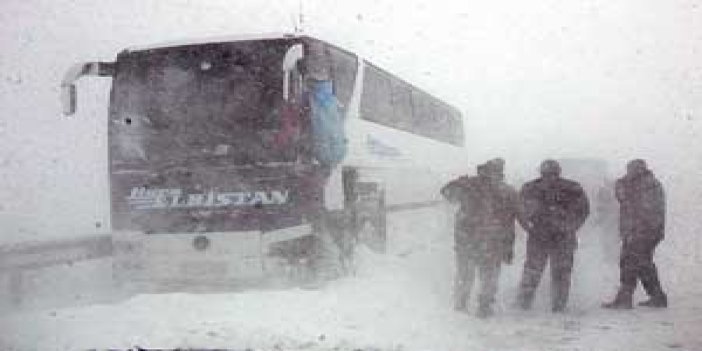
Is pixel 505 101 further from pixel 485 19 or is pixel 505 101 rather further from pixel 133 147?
pixel 133 147

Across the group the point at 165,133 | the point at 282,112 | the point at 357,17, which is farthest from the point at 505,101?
the point at 165,133

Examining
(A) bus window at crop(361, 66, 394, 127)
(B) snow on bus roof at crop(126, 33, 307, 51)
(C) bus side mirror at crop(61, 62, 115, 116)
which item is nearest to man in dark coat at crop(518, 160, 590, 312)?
(A) bus window at crop(361, 66, 394, 127)

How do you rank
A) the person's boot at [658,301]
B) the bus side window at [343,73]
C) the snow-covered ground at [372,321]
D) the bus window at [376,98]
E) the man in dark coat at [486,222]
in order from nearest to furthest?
the snow-covered ground at [372,321]
the man in dark coat at [486,222]
the person's boot at [658,301]
the bus side window at [343,73]
the bus window at [376,98]

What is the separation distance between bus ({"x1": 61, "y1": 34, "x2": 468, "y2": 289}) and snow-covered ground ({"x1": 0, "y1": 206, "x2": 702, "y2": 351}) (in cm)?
32

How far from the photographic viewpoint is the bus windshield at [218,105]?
5.79 metres

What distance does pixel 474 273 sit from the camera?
18.8 ft

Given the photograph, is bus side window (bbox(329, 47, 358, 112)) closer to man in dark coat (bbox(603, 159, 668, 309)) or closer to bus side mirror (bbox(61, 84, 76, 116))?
bus side mirror (bbox(61, 84, 76, 116))

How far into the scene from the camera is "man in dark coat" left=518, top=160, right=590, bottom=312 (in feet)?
18.2

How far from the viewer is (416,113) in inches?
279

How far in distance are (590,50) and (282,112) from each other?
2371 mm

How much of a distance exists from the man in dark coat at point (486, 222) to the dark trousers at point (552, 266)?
243 millimetres

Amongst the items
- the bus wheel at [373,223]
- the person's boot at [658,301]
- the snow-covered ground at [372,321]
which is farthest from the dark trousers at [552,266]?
the bus wheel at [373,223]

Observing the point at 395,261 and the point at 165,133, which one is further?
the point at 395,261

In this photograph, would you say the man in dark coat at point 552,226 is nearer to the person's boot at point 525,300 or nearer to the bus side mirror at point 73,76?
the person's boot at point 525,300
